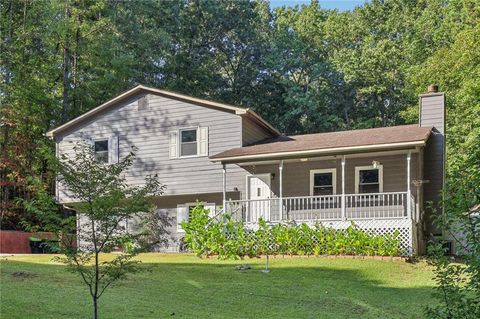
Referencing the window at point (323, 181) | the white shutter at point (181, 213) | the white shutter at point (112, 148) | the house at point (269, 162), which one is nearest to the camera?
the house at point (269, 162)

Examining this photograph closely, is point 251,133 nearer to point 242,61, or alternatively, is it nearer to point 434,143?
point 434,143

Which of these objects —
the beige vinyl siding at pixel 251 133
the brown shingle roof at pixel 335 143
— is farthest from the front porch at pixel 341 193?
the beige vinyl siding at pixel 251 133

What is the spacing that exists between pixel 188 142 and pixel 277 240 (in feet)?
20.6

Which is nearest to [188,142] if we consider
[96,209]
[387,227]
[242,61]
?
[387,227]

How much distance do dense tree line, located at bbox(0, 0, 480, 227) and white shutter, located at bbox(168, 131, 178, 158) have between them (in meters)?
6.87

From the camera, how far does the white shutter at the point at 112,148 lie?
22.2 m

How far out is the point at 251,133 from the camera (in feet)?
69.0

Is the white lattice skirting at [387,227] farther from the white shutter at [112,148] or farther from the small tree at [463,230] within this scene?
the small tree at [463,230]

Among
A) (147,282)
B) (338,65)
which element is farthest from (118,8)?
(147,282)

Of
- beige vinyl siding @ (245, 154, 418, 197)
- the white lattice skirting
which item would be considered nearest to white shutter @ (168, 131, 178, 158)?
beige vinyl siding @ (245, 154, 418, 197)

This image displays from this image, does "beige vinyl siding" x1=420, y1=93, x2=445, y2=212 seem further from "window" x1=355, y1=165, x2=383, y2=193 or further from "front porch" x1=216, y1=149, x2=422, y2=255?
"window" x1=355, y1=165, x2=383, y2=193

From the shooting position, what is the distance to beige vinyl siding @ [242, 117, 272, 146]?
2048 cm

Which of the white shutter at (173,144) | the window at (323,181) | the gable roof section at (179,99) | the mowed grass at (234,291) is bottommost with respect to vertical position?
the mowed grass at (234,291)

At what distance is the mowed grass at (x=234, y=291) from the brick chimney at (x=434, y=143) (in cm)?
472
